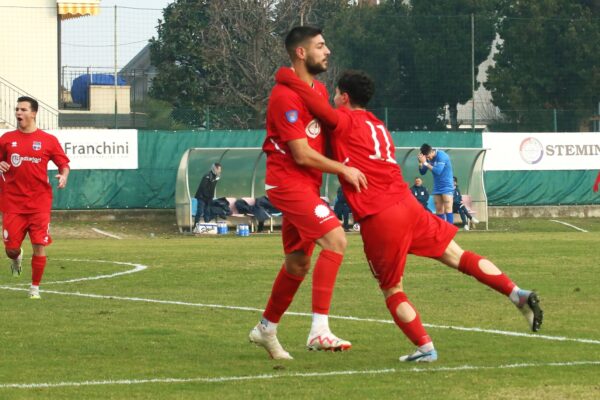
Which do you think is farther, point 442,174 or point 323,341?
point 442,174

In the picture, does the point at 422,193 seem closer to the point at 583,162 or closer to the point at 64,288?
the point at 583,162

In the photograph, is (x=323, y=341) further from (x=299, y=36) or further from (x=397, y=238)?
(x=299, y=36)

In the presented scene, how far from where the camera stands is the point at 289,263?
934 cm

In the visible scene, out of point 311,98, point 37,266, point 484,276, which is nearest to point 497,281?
point 484,276

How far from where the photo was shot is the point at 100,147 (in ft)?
115

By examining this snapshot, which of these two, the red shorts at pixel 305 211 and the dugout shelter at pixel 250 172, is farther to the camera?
the dugout shelter at pixel 250 172

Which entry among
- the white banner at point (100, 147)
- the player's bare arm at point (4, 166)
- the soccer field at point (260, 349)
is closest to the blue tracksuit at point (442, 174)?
the soccer field at point (260, 349)

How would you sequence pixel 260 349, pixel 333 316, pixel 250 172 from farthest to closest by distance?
pixel 250 172 < pixel 333 316 < pixel 260 349

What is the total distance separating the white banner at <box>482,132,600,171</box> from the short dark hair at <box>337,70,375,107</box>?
2963 cm

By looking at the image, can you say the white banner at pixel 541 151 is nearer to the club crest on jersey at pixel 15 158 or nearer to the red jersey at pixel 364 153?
the club crest on jersey at pixel 15 158

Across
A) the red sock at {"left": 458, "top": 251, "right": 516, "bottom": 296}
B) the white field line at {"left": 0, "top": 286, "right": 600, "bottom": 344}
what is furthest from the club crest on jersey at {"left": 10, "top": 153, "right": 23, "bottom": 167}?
the red sock at {"left": 458, "top": 251, "right": 516, "bottom": 296}

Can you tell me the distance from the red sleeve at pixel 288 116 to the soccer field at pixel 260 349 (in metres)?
1.56

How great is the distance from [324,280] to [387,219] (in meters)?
0.70

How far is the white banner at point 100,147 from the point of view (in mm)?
34719
